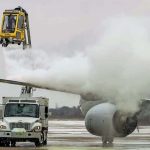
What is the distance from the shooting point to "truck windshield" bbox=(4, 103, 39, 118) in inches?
1684

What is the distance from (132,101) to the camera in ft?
130

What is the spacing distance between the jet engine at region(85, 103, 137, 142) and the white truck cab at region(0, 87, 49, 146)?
3.38m

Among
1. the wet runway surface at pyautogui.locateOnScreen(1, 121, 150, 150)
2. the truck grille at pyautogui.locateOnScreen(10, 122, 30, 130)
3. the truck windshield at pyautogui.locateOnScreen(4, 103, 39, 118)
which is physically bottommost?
the wet runway surface at pyautogui.locateOnScreen(1, 121, 150, 150)

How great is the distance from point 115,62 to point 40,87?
485 cm

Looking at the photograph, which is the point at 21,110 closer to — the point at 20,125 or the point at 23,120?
the point at 23,120

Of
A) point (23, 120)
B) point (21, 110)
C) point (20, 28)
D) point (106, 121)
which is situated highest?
point (20, 28)

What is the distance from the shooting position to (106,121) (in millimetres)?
40656

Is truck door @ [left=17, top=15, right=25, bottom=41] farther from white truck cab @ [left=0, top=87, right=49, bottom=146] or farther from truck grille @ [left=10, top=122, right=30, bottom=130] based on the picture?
truck grille @ [left=10, top=122, right=30, bottom=130]

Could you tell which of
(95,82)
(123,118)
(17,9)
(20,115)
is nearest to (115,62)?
(95,82)

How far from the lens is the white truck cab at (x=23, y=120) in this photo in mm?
40906

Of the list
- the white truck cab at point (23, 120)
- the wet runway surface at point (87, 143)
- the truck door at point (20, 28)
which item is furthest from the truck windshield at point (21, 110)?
the truck door at point (20, 28)

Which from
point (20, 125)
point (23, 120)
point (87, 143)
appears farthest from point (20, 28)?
point (20, 125)

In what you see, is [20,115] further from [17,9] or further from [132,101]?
[17,9]

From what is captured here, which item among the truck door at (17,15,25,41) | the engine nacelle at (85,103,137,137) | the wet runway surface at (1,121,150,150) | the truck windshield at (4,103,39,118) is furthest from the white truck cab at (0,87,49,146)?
the truck door at (17,15,25,41)
